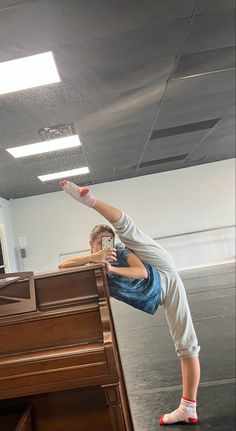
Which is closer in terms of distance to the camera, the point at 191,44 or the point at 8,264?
the point at 8,264

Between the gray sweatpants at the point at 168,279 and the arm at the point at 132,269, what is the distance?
0.06 ft

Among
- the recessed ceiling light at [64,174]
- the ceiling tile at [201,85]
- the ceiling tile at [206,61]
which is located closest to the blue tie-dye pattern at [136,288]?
the recessed ceiling light at [64,174]

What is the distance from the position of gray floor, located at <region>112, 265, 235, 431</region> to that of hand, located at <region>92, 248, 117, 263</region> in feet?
0.83

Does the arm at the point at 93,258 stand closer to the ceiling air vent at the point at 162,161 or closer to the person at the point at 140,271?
the person at the point at 140,271

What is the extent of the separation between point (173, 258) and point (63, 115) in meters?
0.58

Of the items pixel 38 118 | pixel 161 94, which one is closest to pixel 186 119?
pixel 161 94

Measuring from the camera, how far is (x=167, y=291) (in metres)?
1.18

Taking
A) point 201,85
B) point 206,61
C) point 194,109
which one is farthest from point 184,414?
point 206,61

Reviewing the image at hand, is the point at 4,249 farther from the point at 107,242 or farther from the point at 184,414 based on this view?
the point at 184,414

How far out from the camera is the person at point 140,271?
1055mm

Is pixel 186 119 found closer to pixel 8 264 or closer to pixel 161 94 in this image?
pixel 161 94

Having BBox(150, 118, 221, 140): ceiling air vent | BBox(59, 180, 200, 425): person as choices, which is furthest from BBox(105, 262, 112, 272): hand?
BBox(150, 118, 221, 140): ceiling air vent

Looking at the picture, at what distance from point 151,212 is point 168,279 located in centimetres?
23

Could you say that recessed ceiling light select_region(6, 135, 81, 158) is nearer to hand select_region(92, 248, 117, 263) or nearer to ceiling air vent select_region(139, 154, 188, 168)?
ceiling air vent select_region(139, 154, 188, 168)
